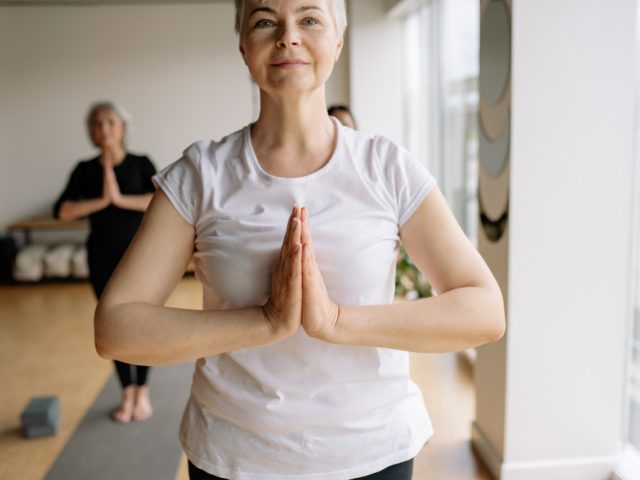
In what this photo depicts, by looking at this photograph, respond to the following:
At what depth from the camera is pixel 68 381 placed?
412cm

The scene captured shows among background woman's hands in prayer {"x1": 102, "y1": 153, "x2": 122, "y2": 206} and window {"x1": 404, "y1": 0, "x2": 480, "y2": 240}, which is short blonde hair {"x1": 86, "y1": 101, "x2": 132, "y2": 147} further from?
window {"x1": 404, "y1": 0, "x2": 480, "y2": 240}

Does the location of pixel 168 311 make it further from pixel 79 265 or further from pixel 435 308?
pixel 79 265

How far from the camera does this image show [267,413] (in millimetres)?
967

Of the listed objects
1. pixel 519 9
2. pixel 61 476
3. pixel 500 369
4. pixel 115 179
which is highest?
pixel 519 9

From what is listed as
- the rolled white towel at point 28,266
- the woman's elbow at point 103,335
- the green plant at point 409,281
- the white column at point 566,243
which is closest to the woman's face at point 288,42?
the woman's elbow at point 103,335

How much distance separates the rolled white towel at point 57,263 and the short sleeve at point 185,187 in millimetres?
6277

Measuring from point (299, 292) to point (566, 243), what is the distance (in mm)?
1864

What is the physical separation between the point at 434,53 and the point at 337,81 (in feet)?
6.43

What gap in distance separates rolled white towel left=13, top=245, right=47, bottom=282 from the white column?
17.8 ft

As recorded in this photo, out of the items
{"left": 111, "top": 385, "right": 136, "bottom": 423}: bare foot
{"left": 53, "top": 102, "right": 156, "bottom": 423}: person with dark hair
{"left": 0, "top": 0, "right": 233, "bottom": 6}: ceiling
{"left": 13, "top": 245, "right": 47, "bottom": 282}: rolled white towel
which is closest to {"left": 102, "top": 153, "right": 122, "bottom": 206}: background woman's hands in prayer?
{"left": 53, "top": 102, "right": 156, "bottom": 423}: person with dark hair

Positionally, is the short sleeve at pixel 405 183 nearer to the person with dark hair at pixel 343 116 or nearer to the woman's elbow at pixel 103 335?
the woman's elbow at pixel 103 335

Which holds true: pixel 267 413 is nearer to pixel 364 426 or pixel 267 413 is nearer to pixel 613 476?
pixel 364 426

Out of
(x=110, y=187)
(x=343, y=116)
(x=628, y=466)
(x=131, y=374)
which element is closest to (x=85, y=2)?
(x=110, y=187)

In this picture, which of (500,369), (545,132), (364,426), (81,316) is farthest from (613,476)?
(81,316)
